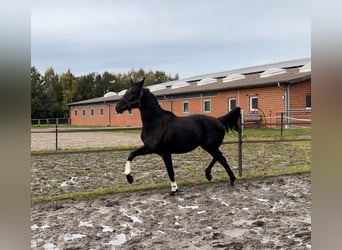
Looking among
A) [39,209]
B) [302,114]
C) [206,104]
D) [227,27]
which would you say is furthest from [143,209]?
[206,104]

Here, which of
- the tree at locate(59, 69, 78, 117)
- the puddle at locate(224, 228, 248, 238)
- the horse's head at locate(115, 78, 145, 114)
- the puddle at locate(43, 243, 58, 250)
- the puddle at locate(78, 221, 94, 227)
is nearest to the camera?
the puddle at locate(43, 243, 58, 250)

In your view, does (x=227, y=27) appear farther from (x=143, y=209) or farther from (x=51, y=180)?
(x=51, y=180)

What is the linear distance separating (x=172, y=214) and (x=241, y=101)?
11.1 meters

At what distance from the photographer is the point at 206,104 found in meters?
15.1

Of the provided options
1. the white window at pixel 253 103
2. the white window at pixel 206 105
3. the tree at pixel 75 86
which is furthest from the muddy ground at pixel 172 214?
the white window at pixel 206 105

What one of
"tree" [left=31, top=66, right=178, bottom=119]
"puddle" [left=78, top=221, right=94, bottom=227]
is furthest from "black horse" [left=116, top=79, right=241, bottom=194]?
"tree" [left=31, top=66, right=178, bottom=119]

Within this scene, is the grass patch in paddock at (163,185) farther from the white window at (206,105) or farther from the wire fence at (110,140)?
the white window at (206,105)

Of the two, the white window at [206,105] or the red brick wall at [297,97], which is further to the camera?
the white window at [206,105]

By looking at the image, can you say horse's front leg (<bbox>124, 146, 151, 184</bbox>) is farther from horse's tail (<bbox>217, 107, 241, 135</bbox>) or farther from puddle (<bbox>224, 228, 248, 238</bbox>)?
puddle (<bbox>224, 228, 248, 238</bbox>)

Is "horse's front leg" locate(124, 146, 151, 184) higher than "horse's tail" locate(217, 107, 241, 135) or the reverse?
the reverse

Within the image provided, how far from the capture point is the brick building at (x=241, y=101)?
472 inches

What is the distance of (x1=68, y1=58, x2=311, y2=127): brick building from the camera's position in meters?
12.0

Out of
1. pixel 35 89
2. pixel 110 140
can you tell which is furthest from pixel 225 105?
pixel 35 89

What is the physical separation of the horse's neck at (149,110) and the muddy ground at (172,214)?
0.82 m
